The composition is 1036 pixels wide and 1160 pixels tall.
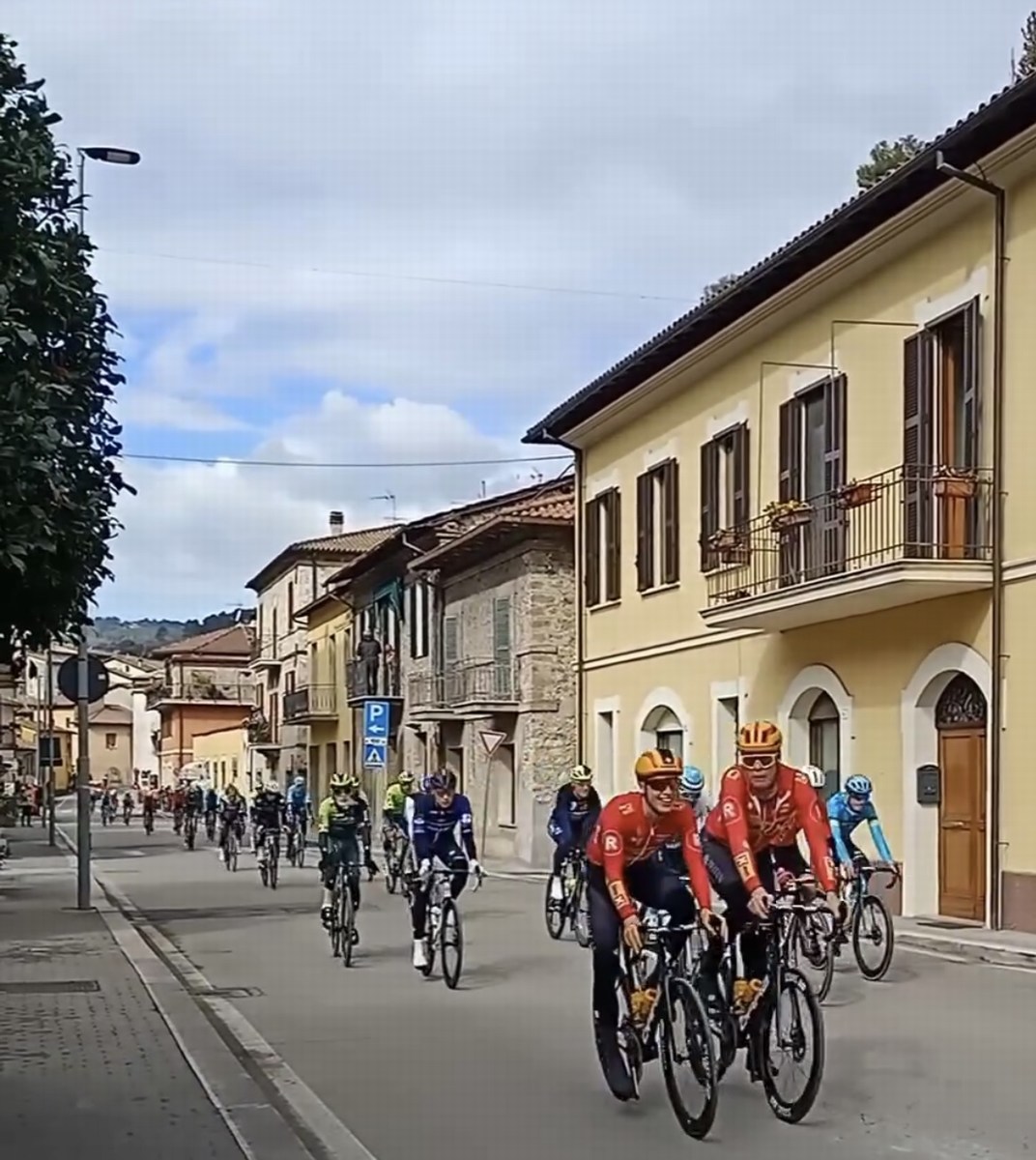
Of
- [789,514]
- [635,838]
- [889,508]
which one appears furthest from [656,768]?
[789,514]

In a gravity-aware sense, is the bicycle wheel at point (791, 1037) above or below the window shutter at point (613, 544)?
below

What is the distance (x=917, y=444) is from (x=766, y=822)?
430 inches

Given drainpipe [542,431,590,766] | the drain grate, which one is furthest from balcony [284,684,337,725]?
the drain grate

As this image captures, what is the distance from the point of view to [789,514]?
21.1 meters

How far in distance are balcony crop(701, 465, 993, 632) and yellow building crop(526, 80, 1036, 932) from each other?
0.03 meters

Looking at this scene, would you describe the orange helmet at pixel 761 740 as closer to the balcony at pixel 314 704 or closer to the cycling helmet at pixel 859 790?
the cycling helmet at pixel 859 790

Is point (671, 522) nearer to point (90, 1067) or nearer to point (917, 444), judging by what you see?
point (917, 444)

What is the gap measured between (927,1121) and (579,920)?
9.75 meters

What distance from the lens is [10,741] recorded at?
66562mm

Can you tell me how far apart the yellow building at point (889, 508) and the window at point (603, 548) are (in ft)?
9.22

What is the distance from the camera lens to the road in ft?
26.0

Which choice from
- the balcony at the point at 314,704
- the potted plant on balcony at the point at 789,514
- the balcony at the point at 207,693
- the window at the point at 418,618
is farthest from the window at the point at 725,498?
the balcony at the point at 207,693

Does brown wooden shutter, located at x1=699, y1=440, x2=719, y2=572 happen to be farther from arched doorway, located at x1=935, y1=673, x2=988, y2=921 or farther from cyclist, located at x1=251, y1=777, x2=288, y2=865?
cyclist, located at x1=251, y1=777, x2=288, y2=865

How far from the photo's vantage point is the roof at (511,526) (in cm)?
3475
